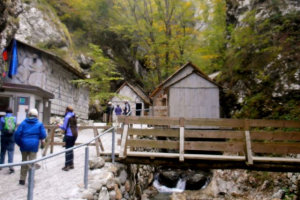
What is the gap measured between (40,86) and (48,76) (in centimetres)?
113

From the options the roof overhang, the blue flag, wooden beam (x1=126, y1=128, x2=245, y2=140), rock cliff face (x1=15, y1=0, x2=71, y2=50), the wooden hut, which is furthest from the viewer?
rock cliff face (x1=15, y1=0, x2=71, y2=50)

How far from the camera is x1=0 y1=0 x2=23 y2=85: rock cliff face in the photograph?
31.9 ft

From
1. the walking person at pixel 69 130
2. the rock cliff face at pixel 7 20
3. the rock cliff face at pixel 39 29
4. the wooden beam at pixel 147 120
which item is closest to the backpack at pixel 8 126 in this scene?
the walking person at pixel 69 130

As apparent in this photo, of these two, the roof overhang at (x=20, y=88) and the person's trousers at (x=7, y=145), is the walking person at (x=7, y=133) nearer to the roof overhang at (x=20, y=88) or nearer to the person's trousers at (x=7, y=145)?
the person's trousers at (x=7, y=145)

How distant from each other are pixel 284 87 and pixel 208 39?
36.7ft

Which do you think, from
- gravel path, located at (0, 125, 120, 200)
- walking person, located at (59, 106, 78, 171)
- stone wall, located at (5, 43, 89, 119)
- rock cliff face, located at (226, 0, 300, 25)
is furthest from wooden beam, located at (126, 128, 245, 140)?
rock cliff face, located at (226, 0, 300, 25)

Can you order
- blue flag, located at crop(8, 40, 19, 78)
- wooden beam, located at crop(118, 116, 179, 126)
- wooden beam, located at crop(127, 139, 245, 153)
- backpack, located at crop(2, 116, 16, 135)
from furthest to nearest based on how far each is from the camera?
1. blue flag, located at crop(8, 40, 19, 78)
2. wooden beam, located at crop(118, 116, 179, 126)
3. wooden beam, located at crop(127, 139, 245, 153)
4. backpack, located at crop(2, 116, 16, 135)

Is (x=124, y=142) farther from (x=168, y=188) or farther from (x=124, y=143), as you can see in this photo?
(x=168, y=188)

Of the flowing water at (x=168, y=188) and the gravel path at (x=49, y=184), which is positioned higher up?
the gravel path at (x=49, y=184)

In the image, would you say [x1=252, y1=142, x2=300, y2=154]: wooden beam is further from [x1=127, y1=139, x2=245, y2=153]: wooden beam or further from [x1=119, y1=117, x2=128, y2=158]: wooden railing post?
[x1=119, y1=117, x2=128, y2=158]: wooden railing post

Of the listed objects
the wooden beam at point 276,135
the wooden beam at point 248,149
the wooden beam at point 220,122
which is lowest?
the wooden beam at point 248,149

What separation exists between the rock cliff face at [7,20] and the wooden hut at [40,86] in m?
1.29

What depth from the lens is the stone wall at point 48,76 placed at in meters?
14.9

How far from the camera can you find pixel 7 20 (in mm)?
10453
